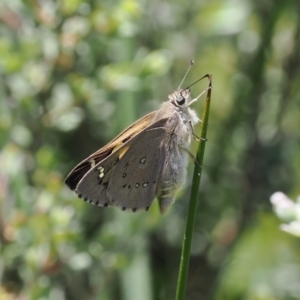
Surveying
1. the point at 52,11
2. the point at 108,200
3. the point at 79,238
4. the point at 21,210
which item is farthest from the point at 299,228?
the point at 52,11

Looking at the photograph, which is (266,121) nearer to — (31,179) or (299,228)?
(31,179)

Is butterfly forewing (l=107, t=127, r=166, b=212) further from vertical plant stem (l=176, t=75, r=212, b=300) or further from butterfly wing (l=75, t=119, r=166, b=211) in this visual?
vertical plant stem (l=176, t=75, r=212, b=300)

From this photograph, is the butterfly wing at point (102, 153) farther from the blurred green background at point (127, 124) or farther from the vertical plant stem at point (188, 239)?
the vertical plant stem at point (188, 239)

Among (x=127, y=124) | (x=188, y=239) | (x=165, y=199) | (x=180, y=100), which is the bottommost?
(x=188, y=239)

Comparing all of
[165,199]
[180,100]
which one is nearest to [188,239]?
[165,199]

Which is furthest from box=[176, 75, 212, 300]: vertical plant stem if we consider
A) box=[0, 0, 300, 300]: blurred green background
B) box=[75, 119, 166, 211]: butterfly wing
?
box=[0, 0, 300, 300]: blurred green background

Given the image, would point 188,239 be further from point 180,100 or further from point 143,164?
point 180,100

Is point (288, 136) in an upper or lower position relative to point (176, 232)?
upper
